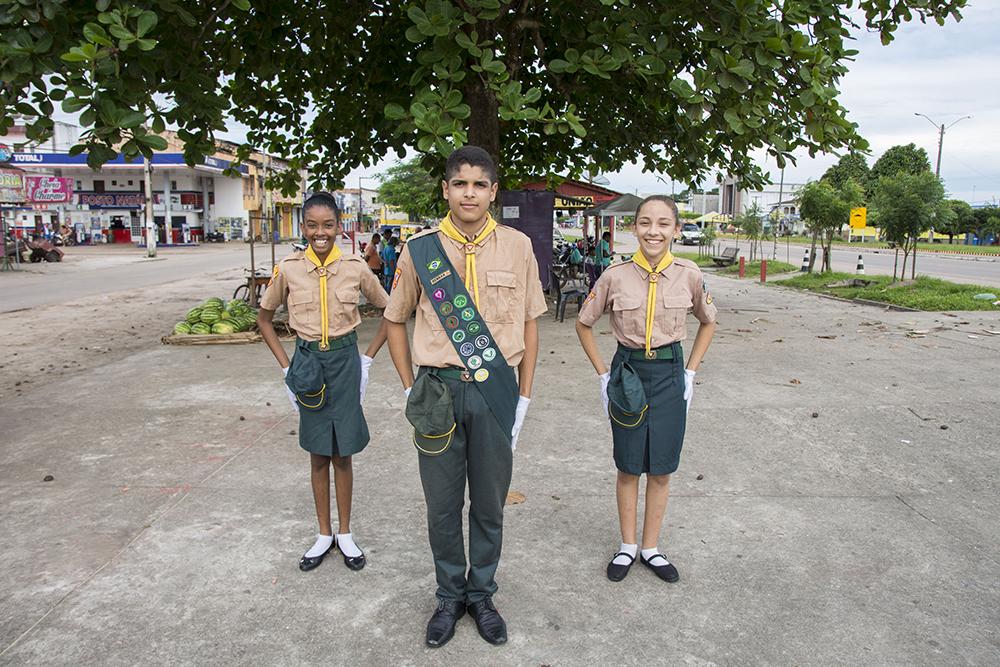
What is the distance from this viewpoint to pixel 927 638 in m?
2.92

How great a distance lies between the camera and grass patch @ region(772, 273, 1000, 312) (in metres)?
13.5

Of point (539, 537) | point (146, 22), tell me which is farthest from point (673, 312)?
point (146, 22)

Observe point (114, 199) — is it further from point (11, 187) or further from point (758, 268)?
point (758, 268)

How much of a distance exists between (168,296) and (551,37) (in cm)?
1185

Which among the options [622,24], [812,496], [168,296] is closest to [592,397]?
[812,496]

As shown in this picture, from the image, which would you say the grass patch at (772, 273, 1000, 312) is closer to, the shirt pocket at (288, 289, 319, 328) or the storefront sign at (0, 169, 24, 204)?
the shirt pocket at (288, 289, 319, 328)

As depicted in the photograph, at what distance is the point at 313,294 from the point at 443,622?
166 centimetres

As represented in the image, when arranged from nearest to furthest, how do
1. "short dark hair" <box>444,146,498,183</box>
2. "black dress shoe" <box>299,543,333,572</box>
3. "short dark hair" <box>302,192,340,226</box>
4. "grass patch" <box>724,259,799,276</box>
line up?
"short dark hair" <box>444,146,498,183</box> < "black dress shoe" <box>299,543,333,572</box> < "short dark hair" <box>302,192,340,226</box> < "grass patch" <box>724,259,799,276</box>

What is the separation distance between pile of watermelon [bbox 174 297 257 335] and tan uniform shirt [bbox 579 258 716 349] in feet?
25.6

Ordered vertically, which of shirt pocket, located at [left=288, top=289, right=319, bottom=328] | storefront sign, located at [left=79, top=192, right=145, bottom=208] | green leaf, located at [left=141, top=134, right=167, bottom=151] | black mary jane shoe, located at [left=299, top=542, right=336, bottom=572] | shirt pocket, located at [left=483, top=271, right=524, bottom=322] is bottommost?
black mary jane shoe, located at [left=299, top=542, right=336, bottom=572]

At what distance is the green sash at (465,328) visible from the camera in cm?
284

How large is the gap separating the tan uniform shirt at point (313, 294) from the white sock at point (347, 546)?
1.01 metres

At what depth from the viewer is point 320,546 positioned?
360 cm

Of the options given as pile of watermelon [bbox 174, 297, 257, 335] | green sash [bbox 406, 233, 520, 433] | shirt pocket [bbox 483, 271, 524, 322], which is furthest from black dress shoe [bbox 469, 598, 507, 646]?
pile of watermelon [bbox 174, 297, 257, 335]
